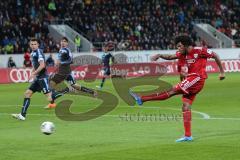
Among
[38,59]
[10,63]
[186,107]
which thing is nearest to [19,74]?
[10,63]

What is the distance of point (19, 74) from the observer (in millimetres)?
41344

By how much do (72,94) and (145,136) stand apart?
1611 cm

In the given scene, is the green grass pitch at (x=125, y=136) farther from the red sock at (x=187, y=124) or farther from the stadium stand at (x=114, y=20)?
the stadium stand at (x=114, y=20)

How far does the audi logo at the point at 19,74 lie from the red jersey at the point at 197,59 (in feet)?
91.2

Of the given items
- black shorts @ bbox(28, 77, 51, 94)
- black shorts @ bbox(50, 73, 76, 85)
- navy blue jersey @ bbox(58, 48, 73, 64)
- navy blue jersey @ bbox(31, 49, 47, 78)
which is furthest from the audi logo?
navy blue jersey @ bbox(31, 49, 47, 78)

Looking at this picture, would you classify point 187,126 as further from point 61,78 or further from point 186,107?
point 61,78

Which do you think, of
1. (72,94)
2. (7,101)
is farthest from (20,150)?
(72,94)

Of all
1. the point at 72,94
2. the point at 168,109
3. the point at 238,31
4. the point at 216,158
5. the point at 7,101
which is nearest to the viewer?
the point at 216,158

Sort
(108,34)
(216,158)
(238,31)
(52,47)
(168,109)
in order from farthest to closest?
(238,31)
(108,34)
(52,47)
(168,109)
(216,158)

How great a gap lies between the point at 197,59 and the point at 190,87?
0.60m

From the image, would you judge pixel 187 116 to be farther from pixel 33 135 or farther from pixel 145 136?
pixel 33 135

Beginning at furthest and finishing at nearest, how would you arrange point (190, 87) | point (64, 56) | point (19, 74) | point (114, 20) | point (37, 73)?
1. point (114, 20)
2. point (19, 74)
3. point (64, 56)
4. point (37, 73)
5. point (190, 87)

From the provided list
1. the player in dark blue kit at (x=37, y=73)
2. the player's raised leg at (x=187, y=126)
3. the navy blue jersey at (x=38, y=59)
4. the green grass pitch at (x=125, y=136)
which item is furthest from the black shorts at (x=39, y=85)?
the player's raised leg at (x=187, y=126)

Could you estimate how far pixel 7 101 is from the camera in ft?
88.5
